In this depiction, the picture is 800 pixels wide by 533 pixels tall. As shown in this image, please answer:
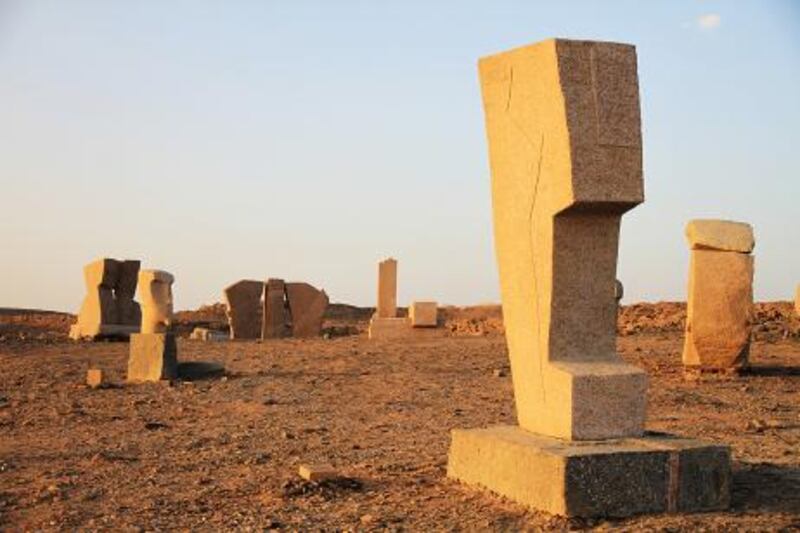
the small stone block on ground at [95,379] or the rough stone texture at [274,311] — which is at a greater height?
the rough stone texture at [274,311]

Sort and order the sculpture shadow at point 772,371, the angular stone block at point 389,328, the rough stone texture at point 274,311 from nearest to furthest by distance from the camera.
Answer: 1. the sculpture shadow at point 772,371
2. the angular stone block at point 389,328
3. the rough stone texture at point 274,311

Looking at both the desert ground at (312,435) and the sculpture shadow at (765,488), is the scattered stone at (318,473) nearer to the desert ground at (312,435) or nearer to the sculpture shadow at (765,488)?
the desert ground at (312,435)

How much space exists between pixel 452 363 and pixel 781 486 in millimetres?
8371

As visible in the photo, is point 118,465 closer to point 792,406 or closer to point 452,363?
point 792,406

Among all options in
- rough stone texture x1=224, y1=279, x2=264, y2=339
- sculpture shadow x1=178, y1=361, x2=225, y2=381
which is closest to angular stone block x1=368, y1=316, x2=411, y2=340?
rough stone texture x1=224, y1=279, x2=264, y2=339

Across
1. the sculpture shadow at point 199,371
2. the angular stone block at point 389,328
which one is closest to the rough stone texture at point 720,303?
the sculpture shadow at point 199,371

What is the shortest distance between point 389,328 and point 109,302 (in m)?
5.84

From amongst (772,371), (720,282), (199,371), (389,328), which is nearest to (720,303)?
(720,282)

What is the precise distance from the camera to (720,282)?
1207cm

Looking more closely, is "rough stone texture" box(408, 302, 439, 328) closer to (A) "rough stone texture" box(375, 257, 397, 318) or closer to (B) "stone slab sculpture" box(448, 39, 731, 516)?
(A) "rough stone texture" box(375, 257, 397, 318)

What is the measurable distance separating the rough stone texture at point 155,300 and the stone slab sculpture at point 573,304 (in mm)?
15665

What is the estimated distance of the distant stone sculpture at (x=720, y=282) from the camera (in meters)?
12.0

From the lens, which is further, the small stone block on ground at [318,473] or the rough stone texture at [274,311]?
the rough stone texture at [274,311]

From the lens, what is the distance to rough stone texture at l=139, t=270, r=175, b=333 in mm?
20500
